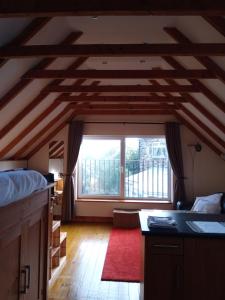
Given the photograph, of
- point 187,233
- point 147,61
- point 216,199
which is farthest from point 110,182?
point 187,233

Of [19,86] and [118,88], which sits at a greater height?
[118,88]

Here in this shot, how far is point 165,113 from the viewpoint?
6.57m

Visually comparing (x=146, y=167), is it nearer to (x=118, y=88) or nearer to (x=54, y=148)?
(x=54, y=148)

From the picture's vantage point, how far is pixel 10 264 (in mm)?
1596

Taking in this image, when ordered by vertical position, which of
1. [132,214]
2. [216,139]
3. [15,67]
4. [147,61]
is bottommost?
[132,214]

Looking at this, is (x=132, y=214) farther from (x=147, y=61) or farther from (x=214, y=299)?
(x=214, y=299)

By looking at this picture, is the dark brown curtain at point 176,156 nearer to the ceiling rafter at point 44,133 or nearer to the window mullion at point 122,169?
the window mullion at point 122,169

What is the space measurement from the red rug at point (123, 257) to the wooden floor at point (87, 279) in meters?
0.10

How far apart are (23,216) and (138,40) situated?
2.97 m

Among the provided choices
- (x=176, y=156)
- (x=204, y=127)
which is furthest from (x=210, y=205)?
(x=176, y=156)

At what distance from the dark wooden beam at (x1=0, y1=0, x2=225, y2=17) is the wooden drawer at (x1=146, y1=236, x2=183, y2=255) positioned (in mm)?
1573

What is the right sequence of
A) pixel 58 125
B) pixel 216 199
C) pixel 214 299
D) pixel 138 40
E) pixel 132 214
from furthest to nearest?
pixel 58 125, pixel 132 214, pixel 216 199, pixel 138 40, pixel 214 299

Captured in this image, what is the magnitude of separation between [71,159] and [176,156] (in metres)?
2.42

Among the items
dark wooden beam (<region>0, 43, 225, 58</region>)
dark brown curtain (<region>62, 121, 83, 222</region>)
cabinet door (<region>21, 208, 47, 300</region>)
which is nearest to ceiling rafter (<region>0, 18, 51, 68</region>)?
dark wooden beam (<region>0, 43, 225, 58</region>)
